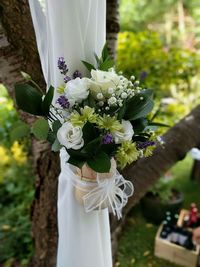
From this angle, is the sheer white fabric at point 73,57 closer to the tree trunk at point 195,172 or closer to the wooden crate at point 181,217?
the wooden crate at point 181,217

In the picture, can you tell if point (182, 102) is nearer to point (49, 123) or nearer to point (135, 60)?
point (135, 60)

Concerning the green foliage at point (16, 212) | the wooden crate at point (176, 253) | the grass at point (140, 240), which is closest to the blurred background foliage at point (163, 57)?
the grass at point (140, 240)

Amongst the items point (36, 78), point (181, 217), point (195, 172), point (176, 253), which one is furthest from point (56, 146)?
Answer: point (195, 172)

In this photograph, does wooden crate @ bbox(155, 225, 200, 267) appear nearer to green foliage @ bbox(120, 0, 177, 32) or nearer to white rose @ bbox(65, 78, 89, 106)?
white rose @ bbox(65, 78, 89, 106)

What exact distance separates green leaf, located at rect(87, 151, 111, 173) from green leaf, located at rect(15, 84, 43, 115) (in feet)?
0.75

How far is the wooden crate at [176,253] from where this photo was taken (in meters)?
2.25

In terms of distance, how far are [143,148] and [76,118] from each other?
0.25 meters

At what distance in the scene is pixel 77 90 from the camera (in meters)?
0.95

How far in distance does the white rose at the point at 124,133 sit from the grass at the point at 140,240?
1565 millimetres

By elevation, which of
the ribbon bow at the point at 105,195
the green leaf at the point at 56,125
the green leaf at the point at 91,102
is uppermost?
the green leaf at the point at 91,102

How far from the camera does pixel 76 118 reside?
37.6 inches

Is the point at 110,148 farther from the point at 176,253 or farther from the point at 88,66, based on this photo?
the point at 176,253

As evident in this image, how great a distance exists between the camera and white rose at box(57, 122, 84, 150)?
0.94 meters

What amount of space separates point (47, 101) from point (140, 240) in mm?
1801
